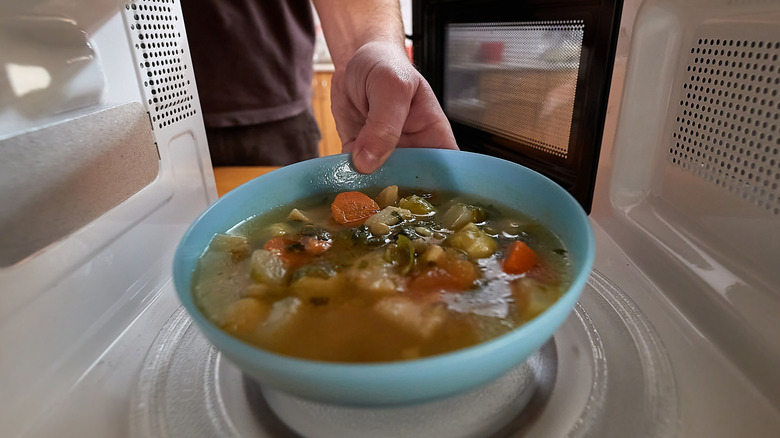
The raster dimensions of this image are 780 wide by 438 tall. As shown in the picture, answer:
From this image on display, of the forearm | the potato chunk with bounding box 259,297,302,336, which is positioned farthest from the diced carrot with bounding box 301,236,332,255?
the forearm

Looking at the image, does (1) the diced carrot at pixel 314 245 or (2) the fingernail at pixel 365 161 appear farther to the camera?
(2) the fingernail at pixel 365 161

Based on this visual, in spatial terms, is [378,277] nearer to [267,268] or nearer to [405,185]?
[267,268]

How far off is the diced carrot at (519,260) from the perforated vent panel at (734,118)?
0.27m

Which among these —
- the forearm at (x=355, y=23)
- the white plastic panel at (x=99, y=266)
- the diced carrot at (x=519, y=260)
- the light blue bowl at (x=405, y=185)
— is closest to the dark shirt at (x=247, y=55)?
the forearm at (x=355, y=23)

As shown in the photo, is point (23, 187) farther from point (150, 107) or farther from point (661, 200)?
point (661, 200)

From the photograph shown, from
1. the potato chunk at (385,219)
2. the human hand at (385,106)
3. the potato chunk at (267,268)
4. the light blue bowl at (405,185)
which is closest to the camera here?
the light blue bowl at (405,185)

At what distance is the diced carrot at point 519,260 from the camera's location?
63 centimetres

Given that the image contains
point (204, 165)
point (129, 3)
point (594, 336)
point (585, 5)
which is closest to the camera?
point (594, 336)

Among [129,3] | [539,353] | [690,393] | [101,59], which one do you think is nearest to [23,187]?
[101,59]

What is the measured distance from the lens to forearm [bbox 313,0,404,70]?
1292mm

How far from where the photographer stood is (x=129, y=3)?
0.73 meters

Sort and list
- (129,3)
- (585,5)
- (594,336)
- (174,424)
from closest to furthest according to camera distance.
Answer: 1. (174,424)
2. (594,336)
3. (129,3)
4. (585,5)

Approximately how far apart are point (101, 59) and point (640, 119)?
82 cm

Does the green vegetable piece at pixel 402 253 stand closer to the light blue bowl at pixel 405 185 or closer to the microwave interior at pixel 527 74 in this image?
the light blue bowl at pixel 405 185
